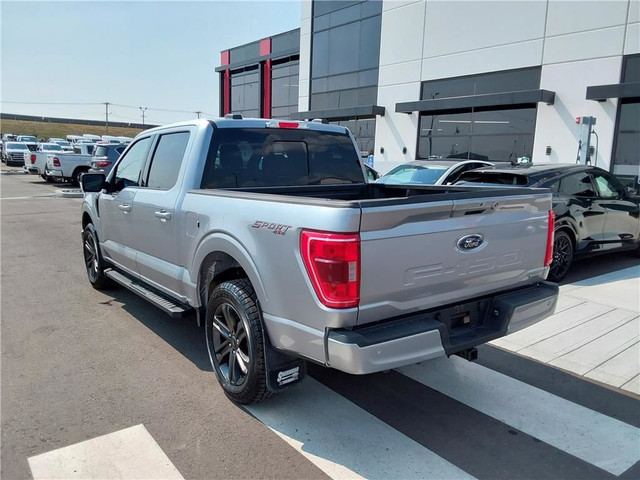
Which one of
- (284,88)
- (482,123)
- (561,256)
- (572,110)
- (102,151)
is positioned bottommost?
(561,256)

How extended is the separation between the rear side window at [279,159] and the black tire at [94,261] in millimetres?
2712

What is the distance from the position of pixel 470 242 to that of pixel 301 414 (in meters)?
1.66

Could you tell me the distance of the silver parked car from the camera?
338 inches

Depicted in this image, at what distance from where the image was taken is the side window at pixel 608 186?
7.75m

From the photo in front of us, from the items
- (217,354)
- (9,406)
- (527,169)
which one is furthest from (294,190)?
(527,169)

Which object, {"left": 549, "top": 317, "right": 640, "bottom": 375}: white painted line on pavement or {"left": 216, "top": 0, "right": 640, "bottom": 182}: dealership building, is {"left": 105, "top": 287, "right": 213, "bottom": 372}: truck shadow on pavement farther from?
{"left": 216, "top": 0, "right": 640, "bottom": 182}: dealership building

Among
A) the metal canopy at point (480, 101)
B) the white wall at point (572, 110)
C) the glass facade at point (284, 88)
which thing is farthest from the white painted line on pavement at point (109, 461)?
the glass facade at point (284, 88)

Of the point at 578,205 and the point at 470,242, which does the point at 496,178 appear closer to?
the point at 578,205

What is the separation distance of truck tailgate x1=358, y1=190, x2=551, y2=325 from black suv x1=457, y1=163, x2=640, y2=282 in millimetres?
3690

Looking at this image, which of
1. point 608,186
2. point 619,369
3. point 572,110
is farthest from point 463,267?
point 572,110

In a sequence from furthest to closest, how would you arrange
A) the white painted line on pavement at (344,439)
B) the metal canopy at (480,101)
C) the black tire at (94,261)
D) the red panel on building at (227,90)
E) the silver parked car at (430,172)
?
the red panel on building at (227,90) → the metal canopy at (480,101) → the silver parked car at (430,172) → the black tire at (94,261) → the white painted line on pavement at (344,439)

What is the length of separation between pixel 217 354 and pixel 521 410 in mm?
2280

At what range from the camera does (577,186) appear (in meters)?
7.31

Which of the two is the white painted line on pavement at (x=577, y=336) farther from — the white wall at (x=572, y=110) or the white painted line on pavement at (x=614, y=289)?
the white wall at (x=572, y=110)
